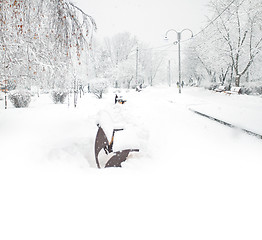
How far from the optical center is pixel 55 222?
1906 millimetres

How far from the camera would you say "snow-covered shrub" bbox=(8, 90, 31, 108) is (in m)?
11.2

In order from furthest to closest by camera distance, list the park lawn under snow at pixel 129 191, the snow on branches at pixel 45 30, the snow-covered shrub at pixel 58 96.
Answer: the snow-covered shrub at pixel 58 96
the snow on branches at pixel 45 30
the park lawn under snow at pixel 129 191

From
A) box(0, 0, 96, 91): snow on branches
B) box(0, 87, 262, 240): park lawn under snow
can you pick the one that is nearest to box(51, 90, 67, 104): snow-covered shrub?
box(0, 0, 96, 91): snow on branches

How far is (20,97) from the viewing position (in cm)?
1127

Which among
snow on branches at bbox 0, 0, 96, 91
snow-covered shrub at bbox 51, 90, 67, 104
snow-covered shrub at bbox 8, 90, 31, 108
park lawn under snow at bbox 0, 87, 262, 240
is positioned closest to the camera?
park lawn under snow at bbox 0, 87, 262, 240

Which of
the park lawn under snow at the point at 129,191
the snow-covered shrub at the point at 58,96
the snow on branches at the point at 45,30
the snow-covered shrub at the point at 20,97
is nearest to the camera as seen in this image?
the park lawn under snow at the point at 129,191

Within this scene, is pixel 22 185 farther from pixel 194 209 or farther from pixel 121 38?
pixel 121 38

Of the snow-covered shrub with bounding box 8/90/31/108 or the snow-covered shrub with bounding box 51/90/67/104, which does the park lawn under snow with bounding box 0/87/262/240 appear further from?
the snow-covered shrub with bounding box 51/90/67/104

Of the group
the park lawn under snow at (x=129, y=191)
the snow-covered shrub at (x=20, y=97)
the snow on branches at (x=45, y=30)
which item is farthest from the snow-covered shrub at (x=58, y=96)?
the park lawn under snow at (x=129, y=191)

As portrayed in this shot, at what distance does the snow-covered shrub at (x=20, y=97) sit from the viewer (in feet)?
36.9

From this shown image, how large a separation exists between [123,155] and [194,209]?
141 centimetres

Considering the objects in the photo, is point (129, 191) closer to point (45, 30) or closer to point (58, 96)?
point (45, 30)

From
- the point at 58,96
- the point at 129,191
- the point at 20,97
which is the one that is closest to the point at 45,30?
the point at 129,191

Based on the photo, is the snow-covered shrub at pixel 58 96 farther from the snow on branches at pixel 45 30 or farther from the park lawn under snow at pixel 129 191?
the park lawn under snow at pixel 129 191
